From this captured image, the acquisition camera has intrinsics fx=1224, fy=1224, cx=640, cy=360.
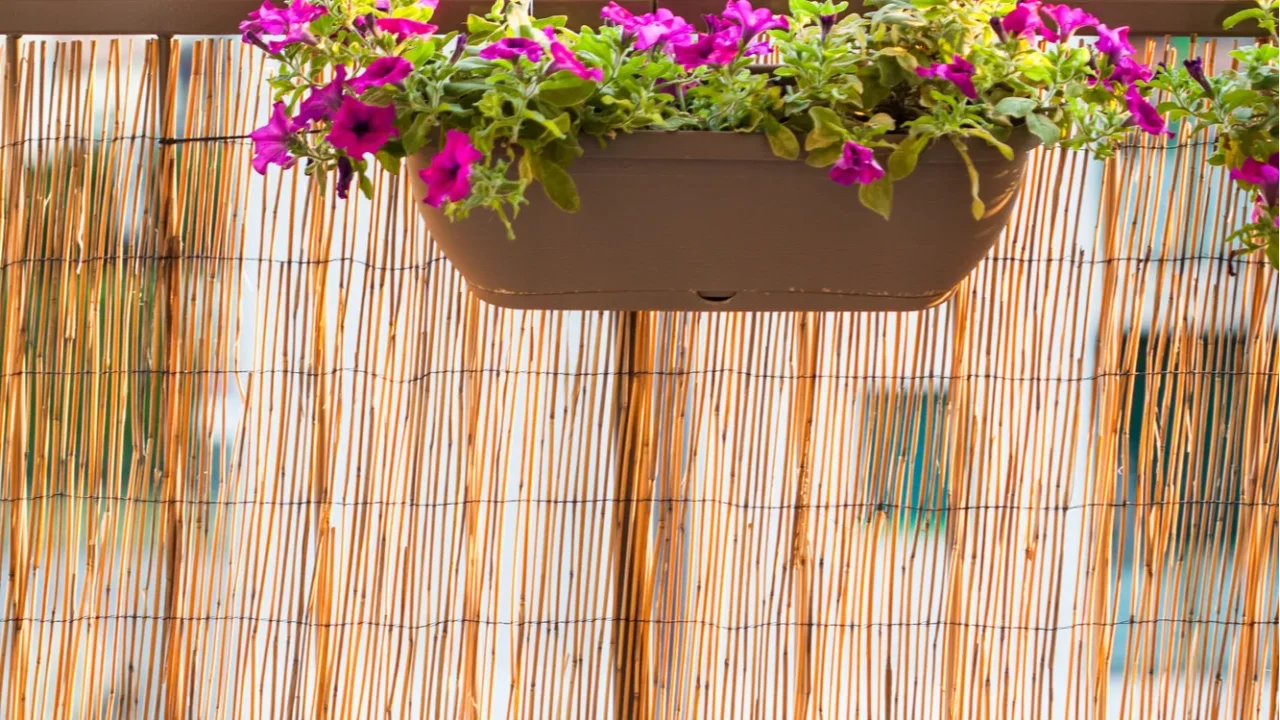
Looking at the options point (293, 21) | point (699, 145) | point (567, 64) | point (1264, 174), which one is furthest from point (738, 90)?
point (1264, 174)

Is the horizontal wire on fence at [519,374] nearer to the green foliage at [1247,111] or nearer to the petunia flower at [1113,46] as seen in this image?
the green foliage at [1247,111]

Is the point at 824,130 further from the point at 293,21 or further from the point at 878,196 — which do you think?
the point at 293,21

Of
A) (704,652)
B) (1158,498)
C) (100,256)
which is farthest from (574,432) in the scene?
(1158,498)

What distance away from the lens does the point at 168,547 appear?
1.67 m

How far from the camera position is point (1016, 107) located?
38.2 inches

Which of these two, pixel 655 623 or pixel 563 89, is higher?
pixel 563 89

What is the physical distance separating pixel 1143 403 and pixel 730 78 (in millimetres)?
904

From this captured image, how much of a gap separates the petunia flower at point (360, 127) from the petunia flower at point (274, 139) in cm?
6

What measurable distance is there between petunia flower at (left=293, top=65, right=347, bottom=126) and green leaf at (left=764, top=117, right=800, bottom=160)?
13.6 inches

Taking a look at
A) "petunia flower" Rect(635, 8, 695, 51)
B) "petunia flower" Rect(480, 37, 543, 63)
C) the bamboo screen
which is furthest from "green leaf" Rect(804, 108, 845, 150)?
the bamboo screen

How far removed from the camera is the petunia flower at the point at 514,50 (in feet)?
3.09

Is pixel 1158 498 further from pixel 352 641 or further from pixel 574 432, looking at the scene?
pixel 352 641

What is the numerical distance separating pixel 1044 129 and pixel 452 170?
0.46 meters

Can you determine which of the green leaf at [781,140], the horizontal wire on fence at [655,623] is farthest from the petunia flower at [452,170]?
the horizontal wire on fence at [655,623]
